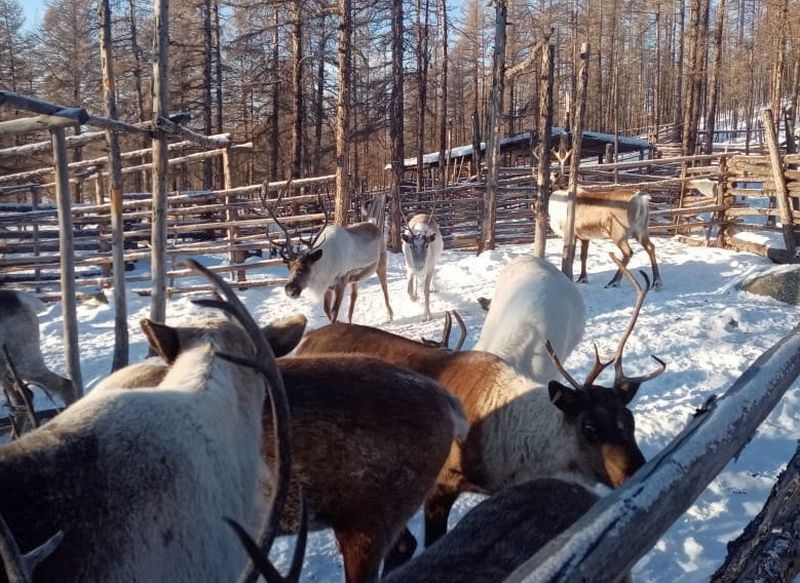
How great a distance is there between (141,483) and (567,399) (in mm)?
2316

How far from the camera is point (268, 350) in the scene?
1442 millimetres

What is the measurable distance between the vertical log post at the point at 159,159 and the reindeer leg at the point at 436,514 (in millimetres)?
3851

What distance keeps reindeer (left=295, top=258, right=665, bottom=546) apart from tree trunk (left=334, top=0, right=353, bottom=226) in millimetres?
8855

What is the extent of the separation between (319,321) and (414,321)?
154cm

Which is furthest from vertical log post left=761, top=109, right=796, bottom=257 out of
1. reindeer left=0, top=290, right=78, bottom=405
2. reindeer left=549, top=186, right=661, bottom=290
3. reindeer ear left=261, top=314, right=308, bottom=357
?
reindeer left=0, top=290, right=78, bottom=405

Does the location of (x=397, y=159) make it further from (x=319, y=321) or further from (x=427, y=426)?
(x=427, y=426)

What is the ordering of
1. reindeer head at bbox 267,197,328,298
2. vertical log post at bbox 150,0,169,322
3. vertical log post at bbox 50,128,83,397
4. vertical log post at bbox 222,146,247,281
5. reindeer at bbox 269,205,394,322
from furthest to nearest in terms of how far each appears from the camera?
vertical log post at bbox 222,146,247,281 < reindeer at bbox 269,205,394,322 < reindeer head at bbox 267,197,328,298 < vertical log post at bbox 150,0,169,322 < vertical log post at bbox 50,128,83,397

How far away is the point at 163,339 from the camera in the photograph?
196 cm

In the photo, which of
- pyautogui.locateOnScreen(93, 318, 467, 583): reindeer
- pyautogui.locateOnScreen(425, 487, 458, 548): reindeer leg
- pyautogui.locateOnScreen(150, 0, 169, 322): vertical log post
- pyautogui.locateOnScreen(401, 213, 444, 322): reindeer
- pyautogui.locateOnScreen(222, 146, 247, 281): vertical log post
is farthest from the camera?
Answer: pyautogui.locateOnScreen(222, 146, 247, 281): vertical log post

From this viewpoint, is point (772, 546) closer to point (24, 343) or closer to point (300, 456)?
point (300, 456)

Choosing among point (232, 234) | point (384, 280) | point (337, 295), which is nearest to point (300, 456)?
point (337, 295)

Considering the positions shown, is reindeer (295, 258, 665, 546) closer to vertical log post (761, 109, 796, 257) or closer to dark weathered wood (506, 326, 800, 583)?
dark weathered wood (506, 326, 800, 583)

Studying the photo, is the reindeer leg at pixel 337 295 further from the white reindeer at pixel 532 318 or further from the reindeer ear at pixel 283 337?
the reindeer ear at pixel 283 337

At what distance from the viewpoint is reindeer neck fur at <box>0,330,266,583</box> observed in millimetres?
1373
